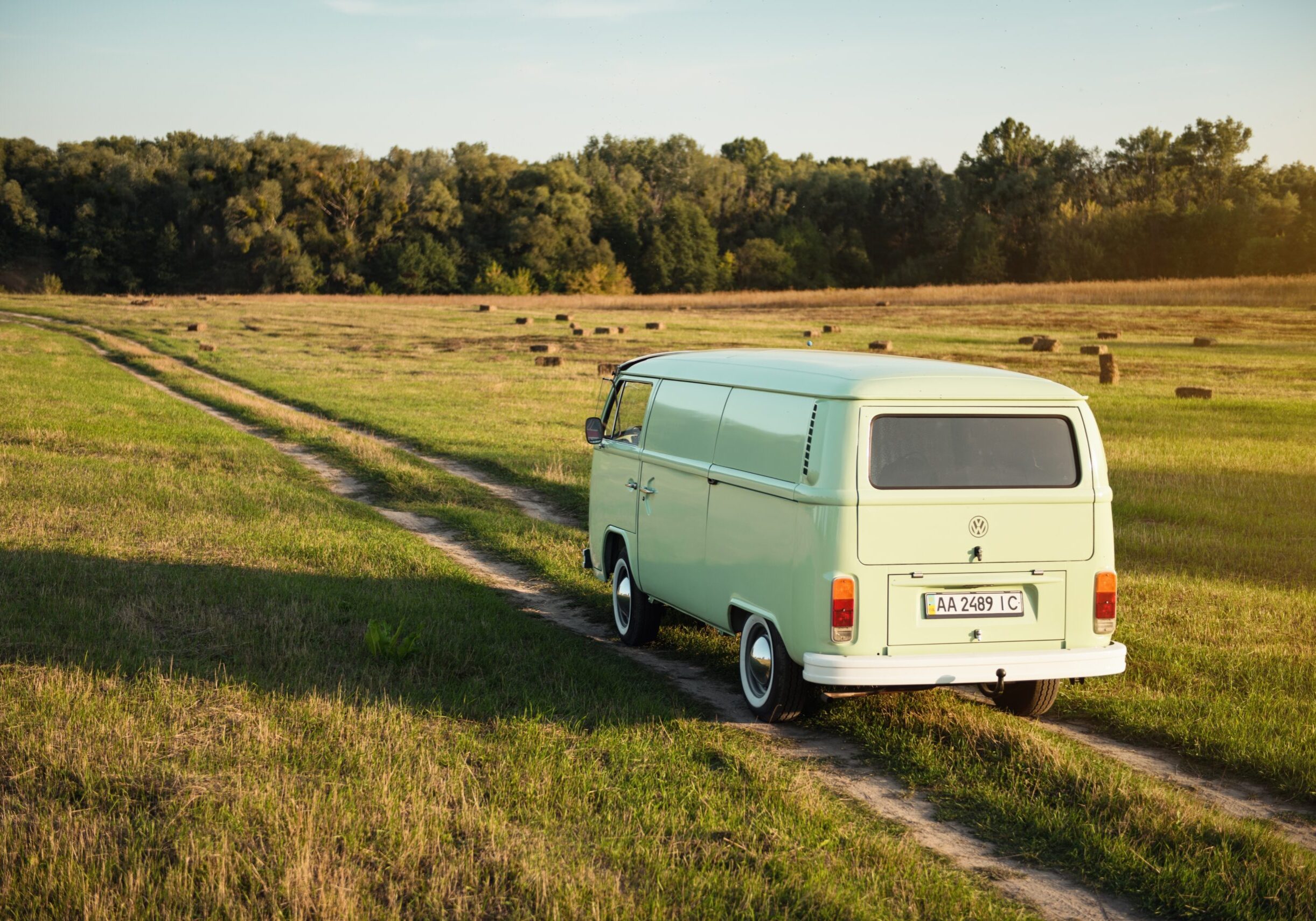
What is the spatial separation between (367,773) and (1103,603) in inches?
170

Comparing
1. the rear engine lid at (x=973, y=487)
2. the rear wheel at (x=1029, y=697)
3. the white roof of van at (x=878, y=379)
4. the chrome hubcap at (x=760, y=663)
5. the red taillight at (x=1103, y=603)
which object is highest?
the white roof of van at (x=878, y=379)

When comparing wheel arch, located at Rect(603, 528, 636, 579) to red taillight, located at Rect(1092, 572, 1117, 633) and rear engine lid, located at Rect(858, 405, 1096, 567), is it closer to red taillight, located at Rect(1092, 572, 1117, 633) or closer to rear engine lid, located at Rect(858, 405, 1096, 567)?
rear engine lid, located at Rect(858, 405, 1096, 567)

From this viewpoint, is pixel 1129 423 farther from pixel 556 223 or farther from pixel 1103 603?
pixel 556 223

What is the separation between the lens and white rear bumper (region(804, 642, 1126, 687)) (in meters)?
6.66

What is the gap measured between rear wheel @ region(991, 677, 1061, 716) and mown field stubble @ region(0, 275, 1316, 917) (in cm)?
21

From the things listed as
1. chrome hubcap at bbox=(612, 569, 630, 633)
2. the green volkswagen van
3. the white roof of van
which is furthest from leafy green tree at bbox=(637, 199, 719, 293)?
the green volkswagen van

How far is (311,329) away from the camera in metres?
51.9

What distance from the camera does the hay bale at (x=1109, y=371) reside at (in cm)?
3195

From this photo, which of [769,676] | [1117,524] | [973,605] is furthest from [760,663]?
[1117,524]

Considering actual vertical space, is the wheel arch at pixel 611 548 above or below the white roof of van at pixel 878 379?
below

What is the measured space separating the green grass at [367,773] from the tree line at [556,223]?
90279mm

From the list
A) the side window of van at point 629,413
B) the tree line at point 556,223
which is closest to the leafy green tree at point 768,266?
the tree line at point 556,223

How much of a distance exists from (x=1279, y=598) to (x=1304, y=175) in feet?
316

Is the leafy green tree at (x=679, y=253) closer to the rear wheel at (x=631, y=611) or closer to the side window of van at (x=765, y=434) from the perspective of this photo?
the rear wheel at (x=631, y=611)
